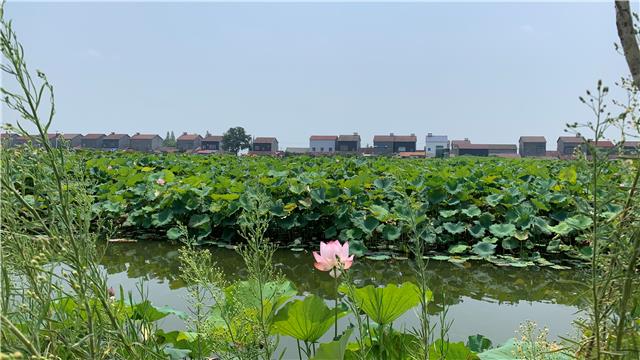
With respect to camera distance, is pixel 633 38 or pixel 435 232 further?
pixel 435 232

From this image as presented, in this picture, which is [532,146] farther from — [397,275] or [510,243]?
[397,275]

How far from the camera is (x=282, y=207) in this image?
6375mm

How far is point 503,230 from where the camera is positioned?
5711mm

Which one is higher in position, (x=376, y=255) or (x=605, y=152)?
(x=605, y=152)

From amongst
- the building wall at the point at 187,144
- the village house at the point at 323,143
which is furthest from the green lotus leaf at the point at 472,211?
the building wall at the point at 187,144

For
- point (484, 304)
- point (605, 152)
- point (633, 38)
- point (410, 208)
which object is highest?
point (633, 38)

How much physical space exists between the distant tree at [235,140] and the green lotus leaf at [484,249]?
59382 millimetres

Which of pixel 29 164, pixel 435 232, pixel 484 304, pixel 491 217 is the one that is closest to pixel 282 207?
pixel 435 232

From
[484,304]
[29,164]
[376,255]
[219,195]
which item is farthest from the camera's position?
[219,195]

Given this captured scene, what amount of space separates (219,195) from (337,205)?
1.64 metres

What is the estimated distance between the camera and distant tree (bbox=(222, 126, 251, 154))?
63.7 meters

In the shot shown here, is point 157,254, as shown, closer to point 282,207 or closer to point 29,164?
point 282,207

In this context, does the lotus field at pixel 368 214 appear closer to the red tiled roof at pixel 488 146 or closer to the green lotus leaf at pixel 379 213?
the green lotus leaf at pixel 379 213

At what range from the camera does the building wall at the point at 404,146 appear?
67.5 metres
